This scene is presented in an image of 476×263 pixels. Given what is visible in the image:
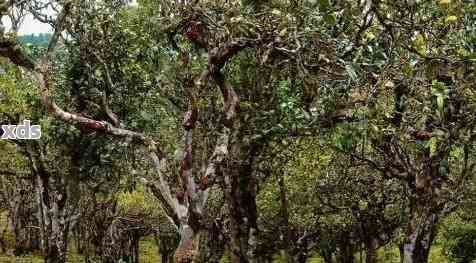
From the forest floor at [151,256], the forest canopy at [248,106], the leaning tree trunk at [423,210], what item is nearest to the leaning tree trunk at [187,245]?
the forest canopy at [248,106]

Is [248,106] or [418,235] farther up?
[248,106]

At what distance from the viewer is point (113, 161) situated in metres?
23.6

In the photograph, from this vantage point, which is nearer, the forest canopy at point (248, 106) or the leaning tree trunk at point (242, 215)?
the forest canopy at point (248, 106)

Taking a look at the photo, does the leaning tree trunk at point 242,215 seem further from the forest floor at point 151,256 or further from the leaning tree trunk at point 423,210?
the forest floor at point 151,256

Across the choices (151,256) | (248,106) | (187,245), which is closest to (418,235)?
(248,106)

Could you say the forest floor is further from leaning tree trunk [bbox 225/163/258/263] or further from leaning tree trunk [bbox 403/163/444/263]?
leaning tree trunk [bbox 403/163/444/263]

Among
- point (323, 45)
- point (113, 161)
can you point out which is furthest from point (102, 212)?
point (323, 45)

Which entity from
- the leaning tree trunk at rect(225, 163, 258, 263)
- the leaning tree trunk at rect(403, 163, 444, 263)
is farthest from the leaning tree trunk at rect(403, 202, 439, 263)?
the leaning tree trunk at rect(225, 163, 258, 263)

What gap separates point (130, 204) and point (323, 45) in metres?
33.1

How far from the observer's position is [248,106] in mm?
15500

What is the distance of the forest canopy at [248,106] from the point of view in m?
11.4

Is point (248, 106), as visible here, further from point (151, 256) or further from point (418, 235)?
point (151, 256)

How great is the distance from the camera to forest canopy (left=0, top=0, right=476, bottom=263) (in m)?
11.4

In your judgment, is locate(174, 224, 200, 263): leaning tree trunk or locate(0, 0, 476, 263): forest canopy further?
locate(174, 224, 200, 263): leaning tree trunk
